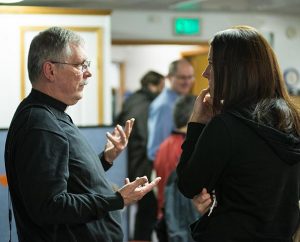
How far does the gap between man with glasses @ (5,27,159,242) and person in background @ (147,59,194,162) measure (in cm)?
275

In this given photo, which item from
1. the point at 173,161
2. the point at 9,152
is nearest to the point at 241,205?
the point at 9,152

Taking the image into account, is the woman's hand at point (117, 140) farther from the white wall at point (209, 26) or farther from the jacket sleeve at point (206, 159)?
the white wall at point (209, 26)

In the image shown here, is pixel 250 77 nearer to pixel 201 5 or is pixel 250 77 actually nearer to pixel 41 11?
pixel 41 11

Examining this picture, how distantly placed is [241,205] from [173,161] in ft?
6.21

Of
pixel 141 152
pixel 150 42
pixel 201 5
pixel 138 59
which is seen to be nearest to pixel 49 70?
pixel 141 152

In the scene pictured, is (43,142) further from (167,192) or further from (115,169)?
(167,192)

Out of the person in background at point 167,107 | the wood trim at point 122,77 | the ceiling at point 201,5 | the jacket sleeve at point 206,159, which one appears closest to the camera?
the jacket sleeve at point 206,159

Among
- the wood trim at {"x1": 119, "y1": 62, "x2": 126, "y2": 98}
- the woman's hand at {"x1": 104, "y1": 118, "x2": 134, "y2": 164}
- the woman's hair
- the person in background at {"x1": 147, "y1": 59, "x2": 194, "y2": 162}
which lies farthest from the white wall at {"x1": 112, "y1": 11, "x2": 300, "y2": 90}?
the woman's hair

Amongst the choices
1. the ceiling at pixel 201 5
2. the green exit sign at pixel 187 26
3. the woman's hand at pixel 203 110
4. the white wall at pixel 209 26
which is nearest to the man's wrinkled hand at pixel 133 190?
the woman's hand at pixel 203 110

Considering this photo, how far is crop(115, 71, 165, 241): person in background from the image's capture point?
4910mm

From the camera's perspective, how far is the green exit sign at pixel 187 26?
6.87 meters

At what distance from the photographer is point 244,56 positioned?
1710mm

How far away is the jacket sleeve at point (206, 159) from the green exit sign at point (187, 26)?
206 inches

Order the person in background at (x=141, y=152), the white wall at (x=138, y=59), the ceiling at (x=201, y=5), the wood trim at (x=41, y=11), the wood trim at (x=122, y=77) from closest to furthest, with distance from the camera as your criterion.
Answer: the wood trim at (x=41, y=11) < the person in background at (x=141, y=152) < the ceiling at (x=201, y=5) < the white wall at (x=138, y=59) < the wood trim at (x=122, y=77)
